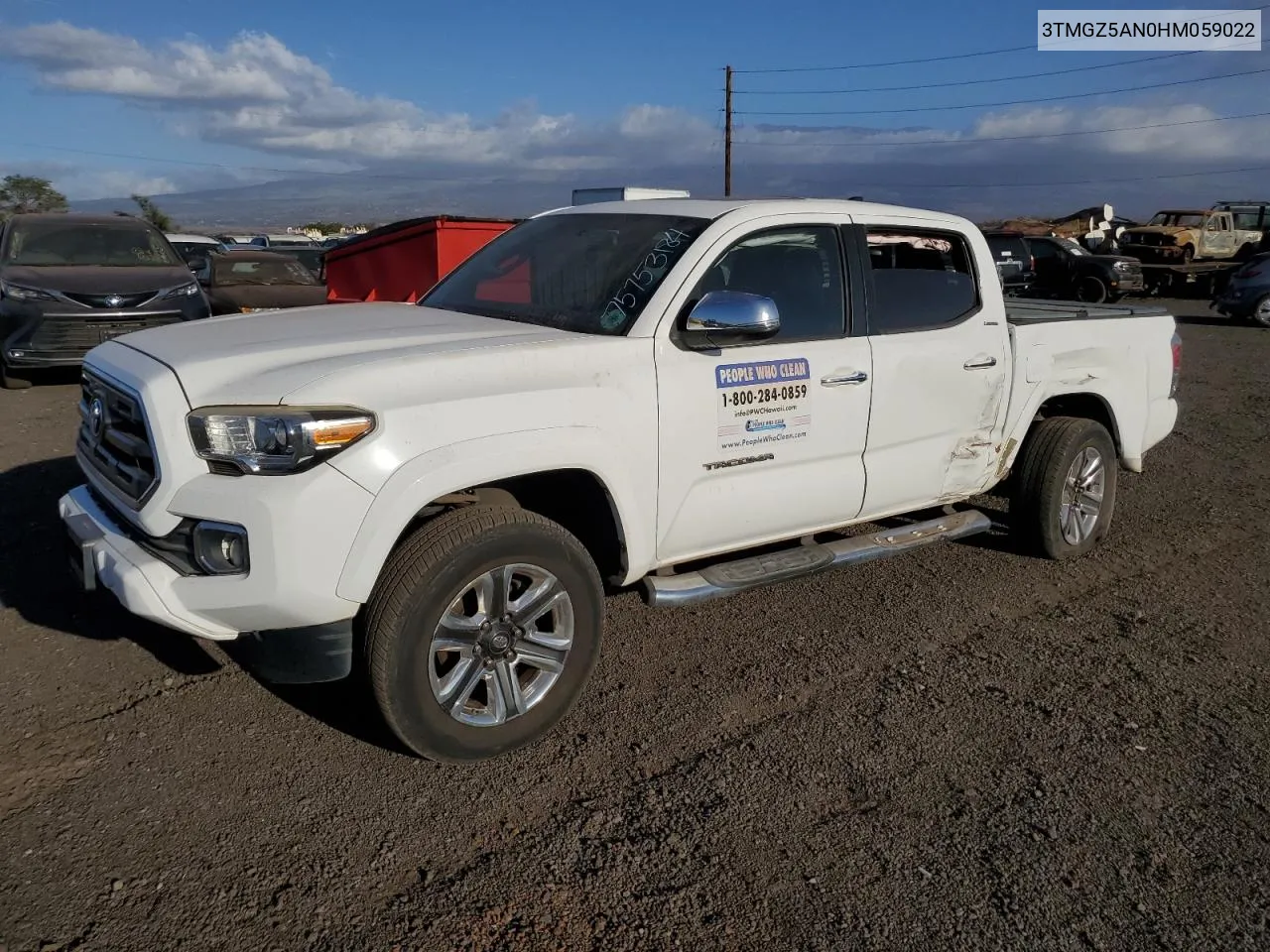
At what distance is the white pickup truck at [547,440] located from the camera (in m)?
3.00

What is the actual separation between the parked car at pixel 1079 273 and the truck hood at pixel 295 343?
2228 cm

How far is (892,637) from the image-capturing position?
4570 millimetres

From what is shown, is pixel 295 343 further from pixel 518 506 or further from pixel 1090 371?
pixel 1090 371

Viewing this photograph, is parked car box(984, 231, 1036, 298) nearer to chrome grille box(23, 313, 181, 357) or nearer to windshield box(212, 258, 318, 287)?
windshield box(212, 258, 318, 287)

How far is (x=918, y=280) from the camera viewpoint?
15.7ft

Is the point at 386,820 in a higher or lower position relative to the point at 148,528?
lower

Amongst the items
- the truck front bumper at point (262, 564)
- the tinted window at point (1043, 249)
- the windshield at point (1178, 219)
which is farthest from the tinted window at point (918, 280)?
the windshield at point (1178, 219)

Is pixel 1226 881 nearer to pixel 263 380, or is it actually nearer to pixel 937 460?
pixel 937 460

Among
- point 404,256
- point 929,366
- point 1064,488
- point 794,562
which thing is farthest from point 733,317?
point 404,256

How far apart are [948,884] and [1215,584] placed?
338 centimetres

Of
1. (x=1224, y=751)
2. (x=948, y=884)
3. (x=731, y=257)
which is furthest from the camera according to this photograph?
(x=731, y=257)

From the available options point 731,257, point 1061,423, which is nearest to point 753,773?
point 731,257

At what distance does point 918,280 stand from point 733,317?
158 centimetres

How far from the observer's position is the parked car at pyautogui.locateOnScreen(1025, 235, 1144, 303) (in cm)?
2342
